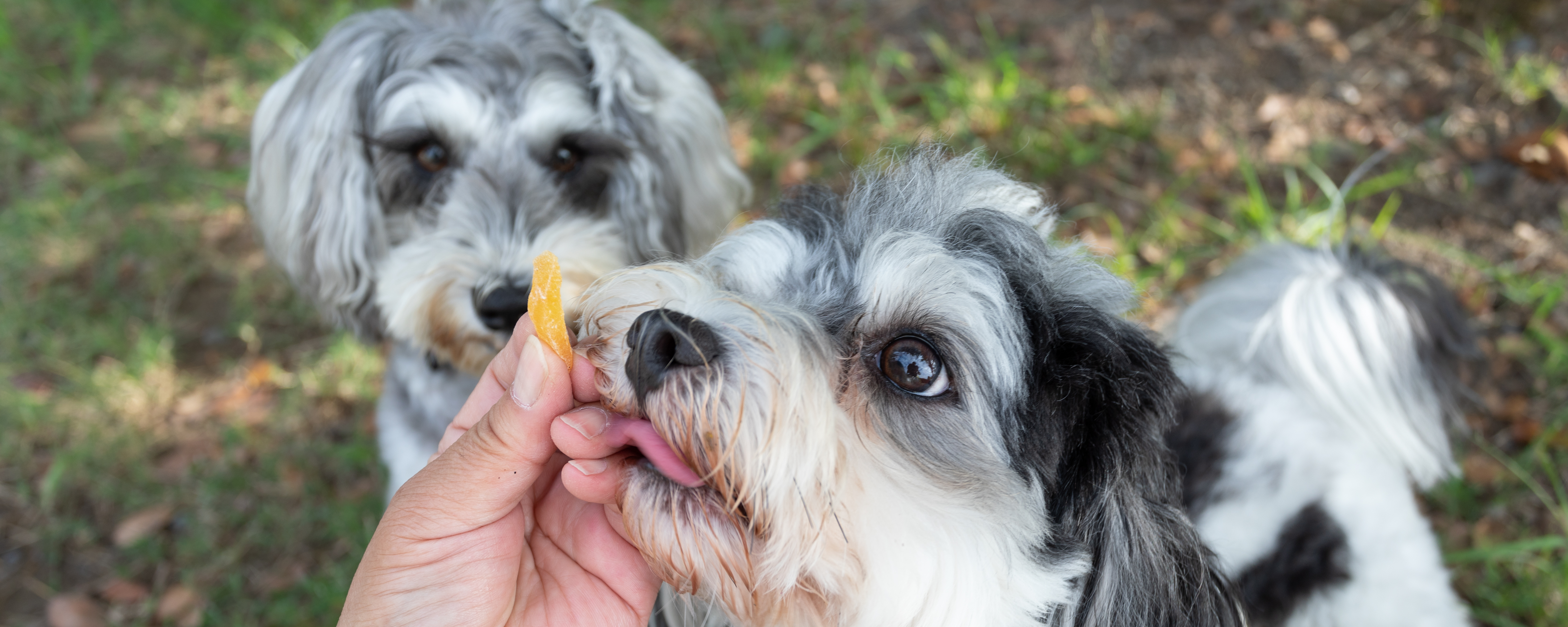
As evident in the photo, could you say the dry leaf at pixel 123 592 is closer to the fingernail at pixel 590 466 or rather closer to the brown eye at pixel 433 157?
the brown eye at pixel 433 157

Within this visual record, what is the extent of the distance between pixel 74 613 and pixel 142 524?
1.54 ft

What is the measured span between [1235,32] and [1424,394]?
10.6ft

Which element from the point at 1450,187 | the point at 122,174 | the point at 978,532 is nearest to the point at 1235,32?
the point at 1450,187

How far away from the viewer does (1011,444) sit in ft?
6.01

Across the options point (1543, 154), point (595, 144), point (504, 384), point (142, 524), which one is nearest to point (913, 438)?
point (504, 384)

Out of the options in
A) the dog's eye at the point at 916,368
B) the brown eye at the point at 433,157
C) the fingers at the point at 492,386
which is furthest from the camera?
the brown eye at the point at 433,157

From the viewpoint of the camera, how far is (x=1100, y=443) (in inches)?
72.1

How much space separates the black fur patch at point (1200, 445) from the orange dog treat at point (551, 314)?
1957 millimetres

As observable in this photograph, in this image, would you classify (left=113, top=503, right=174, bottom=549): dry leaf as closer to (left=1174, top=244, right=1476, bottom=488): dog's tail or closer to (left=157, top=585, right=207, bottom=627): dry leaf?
(left=157, top=585, right=207, bottom=627): dry leaf

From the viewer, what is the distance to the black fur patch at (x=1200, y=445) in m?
2.76

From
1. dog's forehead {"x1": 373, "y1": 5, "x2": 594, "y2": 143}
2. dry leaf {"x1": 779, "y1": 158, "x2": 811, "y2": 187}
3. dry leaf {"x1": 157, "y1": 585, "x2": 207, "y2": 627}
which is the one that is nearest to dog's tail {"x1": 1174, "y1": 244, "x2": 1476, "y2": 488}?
dog's forehead {"x1": 373, "y1": 5, "x2": 594, "y2": 143}

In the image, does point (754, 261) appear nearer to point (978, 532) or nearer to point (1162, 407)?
point (978, 532)

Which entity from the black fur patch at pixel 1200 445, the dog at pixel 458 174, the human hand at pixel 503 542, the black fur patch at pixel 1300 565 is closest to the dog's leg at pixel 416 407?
the dog at pixel 458 174

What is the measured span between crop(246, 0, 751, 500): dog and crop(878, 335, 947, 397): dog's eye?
1.24 metres
